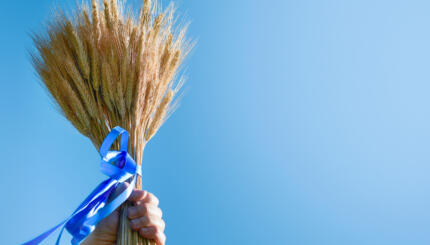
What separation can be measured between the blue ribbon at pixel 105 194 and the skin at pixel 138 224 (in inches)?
1.9

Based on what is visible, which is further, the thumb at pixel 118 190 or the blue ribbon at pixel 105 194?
the thumb at pixel 118 190

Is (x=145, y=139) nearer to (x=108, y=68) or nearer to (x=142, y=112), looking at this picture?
(x=142, y=112)

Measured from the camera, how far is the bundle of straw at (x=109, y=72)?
4.52 ft

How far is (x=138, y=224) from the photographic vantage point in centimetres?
122

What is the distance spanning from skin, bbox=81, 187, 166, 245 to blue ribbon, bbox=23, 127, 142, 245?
1.9 inches

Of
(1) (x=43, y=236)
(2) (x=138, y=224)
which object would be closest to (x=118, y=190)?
(2) (x=138, y=224)

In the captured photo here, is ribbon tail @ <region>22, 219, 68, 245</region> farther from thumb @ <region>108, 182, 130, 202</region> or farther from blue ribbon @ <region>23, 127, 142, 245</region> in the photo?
thumb @ <region>108, 182, 130, 202</region>

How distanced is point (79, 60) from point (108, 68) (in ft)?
0.43

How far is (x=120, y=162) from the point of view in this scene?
1316 mm

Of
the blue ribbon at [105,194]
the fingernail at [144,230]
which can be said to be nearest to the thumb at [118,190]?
the blue ribbon at [105,194]

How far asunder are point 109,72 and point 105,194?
0.43m

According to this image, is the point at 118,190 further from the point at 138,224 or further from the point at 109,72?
the point at 109,72

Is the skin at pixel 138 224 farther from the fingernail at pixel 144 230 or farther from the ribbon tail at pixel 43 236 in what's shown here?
the ribbon tail at pixel 43 236

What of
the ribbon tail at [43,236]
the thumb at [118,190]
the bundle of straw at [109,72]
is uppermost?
the bundle of straw at [109,72]
